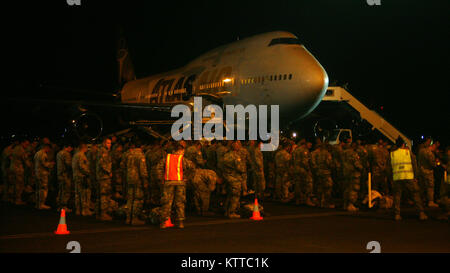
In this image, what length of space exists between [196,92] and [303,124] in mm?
5967

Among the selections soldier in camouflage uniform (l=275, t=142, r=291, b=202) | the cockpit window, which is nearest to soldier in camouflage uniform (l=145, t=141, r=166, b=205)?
soldier in camouflage uniform (l=275, t=142, r=291, b=202)

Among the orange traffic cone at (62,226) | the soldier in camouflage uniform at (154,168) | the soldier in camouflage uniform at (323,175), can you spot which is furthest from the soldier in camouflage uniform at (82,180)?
the soldier in camouflage uniform at (323,175)

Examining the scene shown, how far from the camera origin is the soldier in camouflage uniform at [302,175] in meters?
15.8

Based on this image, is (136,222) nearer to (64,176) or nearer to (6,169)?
(64,176)

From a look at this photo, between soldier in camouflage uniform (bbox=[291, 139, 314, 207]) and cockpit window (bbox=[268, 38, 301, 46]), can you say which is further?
cockpit window (bbox=[268, 38, 301, 46])

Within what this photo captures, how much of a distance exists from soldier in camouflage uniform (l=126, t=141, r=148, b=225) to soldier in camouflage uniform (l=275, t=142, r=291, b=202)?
5.74 metres

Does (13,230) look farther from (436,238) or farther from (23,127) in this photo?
(23,127)

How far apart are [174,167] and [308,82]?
32.1 feet

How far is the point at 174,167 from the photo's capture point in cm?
1114

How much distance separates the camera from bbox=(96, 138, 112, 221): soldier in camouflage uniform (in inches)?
507

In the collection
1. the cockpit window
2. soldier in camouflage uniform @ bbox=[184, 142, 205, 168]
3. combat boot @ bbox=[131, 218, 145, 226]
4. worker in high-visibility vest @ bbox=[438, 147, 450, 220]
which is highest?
the cockpit window

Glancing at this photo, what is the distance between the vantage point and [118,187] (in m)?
17.5

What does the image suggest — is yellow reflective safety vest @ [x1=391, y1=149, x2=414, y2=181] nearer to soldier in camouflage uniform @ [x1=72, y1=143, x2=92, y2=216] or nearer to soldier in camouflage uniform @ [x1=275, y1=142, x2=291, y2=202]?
soldier in camouflage uniform @ [x1=275, y1=142, x2=291, y2=202]

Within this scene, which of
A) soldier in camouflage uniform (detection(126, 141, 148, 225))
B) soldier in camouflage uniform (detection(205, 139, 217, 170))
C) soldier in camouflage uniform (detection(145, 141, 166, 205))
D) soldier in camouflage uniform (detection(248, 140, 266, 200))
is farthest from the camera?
soldier in camouflage uniform (detection(205, 139, 217, 170))
